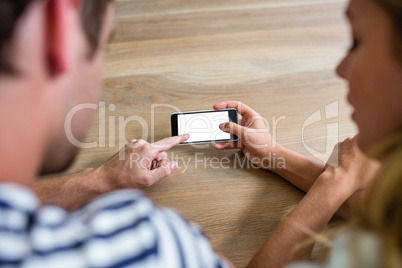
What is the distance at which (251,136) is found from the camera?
88 centimetres

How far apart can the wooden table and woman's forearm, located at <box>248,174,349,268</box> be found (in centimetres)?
6

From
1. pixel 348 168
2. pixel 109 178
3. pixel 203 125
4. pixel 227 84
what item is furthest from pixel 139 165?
pixel 348 168

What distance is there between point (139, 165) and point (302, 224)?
0.38 metres

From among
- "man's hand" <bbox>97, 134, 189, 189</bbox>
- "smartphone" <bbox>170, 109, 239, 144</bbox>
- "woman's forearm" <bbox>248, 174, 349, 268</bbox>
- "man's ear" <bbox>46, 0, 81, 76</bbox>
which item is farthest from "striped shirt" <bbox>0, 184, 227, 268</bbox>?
"smartphone" <bbox>170, 109, 239, 144</bbox>

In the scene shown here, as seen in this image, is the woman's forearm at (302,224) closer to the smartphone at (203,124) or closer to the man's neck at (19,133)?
the smartphone at (203,124)

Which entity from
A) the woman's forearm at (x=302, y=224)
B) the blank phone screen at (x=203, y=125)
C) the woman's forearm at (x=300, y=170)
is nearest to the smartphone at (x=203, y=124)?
the blank phone screen at (x=203, y=125)

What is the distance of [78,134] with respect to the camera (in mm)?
542

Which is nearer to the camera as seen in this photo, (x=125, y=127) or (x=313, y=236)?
(x=313, y=236)

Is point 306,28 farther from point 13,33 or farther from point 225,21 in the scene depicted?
point 13,33

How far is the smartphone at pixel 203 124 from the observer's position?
2.99 ft

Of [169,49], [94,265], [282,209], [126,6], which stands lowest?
[282,209]

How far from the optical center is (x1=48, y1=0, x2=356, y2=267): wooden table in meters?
0.80

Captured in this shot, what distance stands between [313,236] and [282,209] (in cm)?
14

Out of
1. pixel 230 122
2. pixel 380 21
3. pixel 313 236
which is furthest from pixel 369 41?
pixel 230 122
